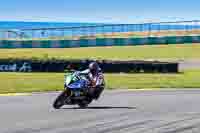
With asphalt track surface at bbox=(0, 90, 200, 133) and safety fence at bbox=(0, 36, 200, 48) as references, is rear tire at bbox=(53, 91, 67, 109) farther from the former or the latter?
safety fence at bbox=(0, 36, 200, 48)

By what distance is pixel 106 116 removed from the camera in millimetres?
14469

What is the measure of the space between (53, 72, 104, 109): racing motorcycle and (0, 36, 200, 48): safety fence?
50.6m

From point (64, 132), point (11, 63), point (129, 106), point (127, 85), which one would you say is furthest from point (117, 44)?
point (64, 132)

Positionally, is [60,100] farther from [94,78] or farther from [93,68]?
[93,68]

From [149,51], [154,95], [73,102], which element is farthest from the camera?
[149,51]

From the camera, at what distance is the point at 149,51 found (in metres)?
65.9

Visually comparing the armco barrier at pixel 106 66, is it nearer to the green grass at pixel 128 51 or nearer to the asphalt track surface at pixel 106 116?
the asphalt track surface at pixel 106 116

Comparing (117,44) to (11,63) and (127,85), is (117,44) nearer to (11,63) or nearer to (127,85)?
(11,63)


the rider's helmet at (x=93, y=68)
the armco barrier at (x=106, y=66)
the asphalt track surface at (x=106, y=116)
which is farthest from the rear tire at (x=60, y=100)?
the armco barrier at (x=106, y=66)

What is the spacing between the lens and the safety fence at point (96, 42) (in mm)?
67312

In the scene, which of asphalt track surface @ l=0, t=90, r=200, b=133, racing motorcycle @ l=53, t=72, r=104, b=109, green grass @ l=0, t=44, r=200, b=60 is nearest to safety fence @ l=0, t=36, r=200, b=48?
green grass @ l=0, t=44, r=200, b=60

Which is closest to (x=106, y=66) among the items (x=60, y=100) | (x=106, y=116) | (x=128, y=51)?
(x=60, y=100)

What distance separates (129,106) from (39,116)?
154 inches

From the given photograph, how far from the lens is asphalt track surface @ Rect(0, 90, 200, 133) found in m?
12.1
